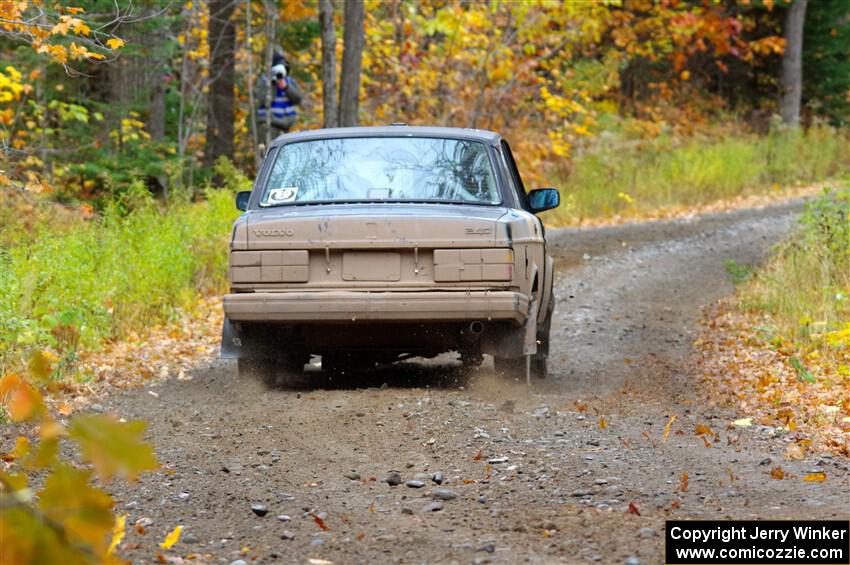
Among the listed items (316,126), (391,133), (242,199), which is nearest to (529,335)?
(391,133)

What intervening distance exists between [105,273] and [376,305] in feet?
14.9

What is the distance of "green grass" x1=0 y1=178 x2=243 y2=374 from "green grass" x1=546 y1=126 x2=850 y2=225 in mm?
9464

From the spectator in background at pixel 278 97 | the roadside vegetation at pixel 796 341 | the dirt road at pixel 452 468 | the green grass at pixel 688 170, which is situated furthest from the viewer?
the green grass at pixel 688 170

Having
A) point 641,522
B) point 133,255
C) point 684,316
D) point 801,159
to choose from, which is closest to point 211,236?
point 133,255

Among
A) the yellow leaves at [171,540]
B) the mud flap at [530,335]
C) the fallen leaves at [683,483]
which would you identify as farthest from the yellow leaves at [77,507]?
the mud flap at [530,335]

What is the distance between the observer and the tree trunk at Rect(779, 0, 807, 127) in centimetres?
3172

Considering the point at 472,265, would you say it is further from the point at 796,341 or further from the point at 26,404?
the point at 26,404

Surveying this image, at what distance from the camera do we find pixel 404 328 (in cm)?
818

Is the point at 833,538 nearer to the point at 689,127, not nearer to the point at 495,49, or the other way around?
the point at 495,49

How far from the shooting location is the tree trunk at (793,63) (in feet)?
104

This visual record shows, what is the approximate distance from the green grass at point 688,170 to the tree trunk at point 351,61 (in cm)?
499

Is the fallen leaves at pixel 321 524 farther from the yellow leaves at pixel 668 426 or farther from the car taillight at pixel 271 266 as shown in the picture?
the car taillight at pixel 271 266

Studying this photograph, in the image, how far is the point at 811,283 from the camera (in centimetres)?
1228

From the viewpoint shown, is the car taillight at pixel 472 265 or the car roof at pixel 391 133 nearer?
the car taillight at pixel 472 265
